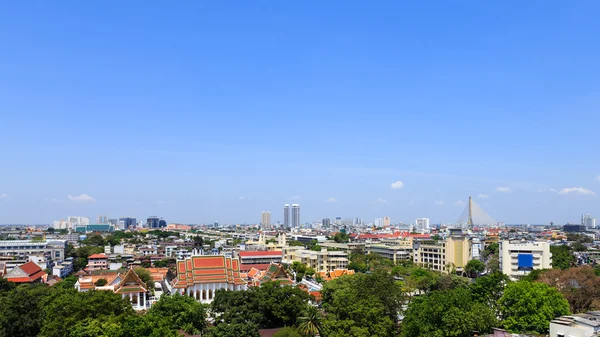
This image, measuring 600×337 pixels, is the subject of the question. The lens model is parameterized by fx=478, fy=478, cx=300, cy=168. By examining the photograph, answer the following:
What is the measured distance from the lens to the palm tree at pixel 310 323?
889 inches

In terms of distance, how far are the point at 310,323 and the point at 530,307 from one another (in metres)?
9.83

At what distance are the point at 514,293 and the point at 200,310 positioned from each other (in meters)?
15.3

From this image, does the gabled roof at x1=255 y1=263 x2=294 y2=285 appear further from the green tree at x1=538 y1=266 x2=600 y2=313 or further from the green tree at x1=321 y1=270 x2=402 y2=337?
the green tree at x1=538 y1=266 x2=600 y2=313

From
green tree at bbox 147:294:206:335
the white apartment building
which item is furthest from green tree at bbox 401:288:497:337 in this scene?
the white apartment building

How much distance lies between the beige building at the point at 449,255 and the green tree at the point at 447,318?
34.2 metres

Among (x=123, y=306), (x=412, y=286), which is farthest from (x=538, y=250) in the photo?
(x=123, y=306)

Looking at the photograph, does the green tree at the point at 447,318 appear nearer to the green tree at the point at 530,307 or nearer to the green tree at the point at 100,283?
the green tree at the point at 530,307

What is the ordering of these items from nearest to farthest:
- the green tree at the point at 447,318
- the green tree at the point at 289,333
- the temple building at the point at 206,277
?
the green tree at the point at 447,318 < the green tree at the point at 289,333 < the temple building at the point at 206,277

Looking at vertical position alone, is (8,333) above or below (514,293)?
below

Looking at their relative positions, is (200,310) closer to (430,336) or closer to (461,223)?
(430,336)

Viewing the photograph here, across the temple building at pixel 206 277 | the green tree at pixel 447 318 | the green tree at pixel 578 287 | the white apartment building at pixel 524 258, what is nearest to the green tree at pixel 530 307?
the green tree at pixel 447 318

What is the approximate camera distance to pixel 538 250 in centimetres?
4809

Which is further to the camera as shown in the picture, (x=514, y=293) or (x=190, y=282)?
(x=190, y=282)

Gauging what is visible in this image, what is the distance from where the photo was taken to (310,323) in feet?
74.5
